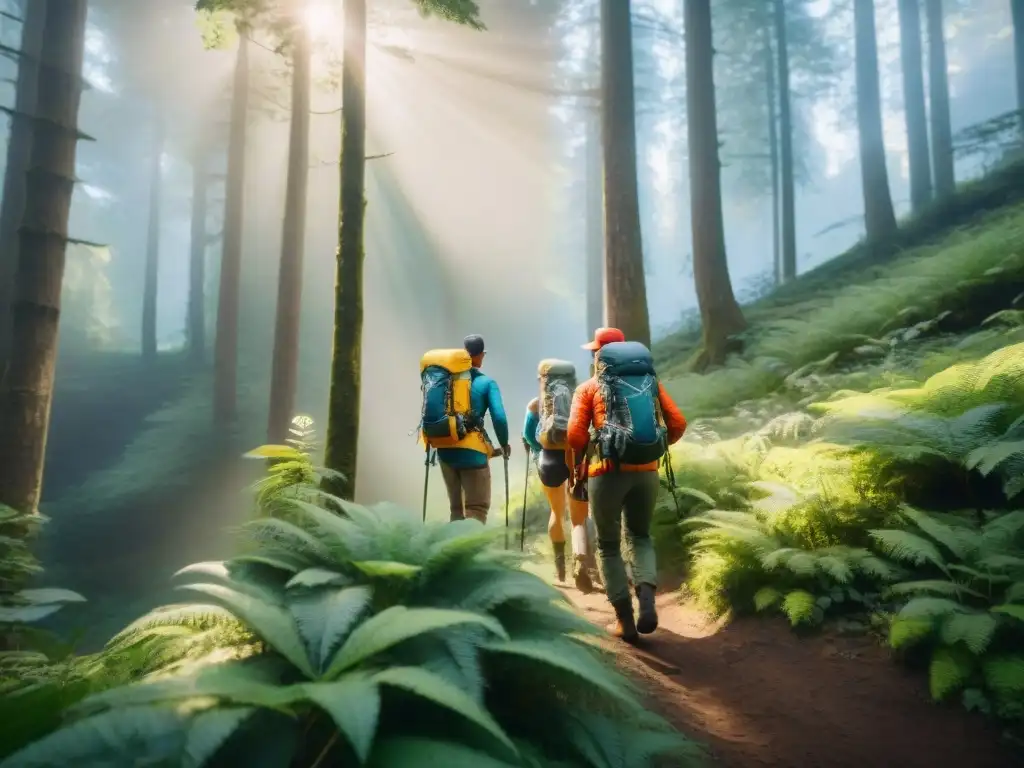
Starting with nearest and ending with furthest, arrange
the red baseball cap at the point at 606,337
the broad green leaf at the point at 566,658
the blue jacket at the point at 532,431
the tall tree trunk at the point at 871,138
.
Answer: the broad green leaf at the point at 566,658 < the red baseball cap at the point at 606,337 < the blue jacket at the point at 532,431 < the tall tree trunk at the point at 871,138

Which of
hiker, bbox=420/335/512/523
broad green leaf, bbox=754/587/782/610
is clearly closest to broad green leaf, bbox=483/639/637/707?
broad green leaf, bbox=754/587/782/610

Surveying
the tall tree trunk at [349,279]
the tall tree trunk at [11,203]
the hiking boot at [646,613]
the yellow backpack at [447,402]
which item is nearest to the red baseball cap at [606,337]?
the yellow backpack at [447,402]

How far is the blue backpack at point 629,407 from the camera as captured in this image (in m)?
4.59

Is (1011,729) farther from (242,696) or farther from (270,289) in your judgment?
(270,289)

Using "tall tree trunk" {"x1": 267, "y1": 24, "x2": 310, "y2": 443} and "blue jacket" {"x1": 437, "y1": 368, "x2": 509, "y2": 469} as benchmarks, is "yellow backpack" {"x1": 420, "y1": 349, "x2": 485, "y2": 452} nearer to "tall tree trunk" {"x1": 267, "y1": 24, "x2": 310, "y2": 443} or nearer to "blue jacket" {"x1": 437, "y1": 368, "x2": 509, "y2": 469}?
"blue jacket" {"x1": 437, "y1": 368, "x2": 509, "y2": 469}

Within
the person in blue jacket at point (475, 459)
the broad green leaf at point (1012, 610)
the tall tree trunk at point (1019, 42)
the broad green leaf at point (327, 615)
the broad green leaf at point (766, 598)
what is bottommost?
the broad green leaf at point (766, 598)

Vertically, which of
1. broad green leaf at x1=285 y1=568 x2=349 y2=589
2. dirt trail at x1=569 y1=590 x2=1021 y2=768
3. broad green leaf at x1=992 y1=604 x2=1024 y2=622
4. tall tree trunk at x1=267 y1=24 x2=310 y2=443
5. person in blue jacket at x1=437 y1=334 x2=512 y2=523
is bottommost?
dirt trail at x1=569 y1=590 x2=1021 y2=768

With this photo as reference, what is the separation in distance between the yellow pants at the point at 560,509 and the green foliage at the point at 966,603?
298cm

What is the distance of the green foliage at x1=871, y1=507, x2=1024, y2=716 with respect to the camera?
3238 millimetres

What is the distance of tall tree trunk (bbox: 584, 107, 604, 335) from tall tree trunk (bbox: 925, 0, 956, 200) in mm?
12815

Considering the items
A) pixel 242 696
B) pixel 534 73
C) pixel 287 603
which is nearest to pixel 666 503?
pixel 287 603

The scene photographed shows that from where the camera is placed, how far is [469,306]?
3956cm

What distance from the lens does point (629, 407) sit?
4.67 m

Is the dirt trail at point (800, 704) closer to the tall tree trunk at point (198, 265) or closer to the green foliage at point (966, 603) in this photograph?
the green foliage at point (966, 603)
